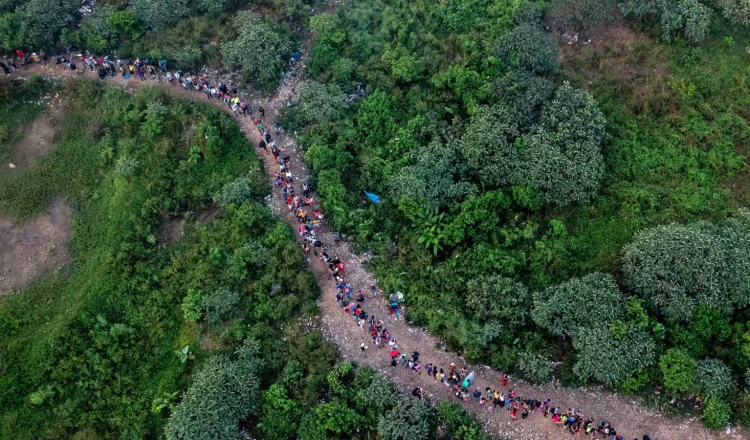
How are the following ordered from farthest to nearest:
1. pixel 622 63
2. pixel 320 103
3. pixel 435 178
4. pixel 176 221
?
pixel 622 63, pixel 320 103, pixel 176 221, pixel 435 178

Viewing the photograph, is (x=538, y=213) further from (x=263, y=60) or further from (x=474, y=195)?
(x=263, y=60)

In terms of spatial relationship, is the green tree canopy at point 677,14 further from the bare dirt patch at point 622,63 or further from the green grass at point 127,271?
the green grass at point 127,271

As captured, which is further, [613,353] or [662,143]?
[662,143]

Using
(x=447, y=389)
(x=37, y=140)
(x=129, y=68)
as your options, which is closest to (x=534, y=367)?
(x=447, y=389)

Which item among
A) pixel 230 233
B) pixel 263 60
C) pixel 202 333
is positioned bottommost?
pixel 202 333

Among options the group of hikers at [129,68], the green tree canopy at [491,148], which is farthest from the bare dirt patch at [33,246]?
the green tree canopy at [491,148]

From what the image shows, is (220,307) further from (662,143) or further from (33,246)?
(662,143)

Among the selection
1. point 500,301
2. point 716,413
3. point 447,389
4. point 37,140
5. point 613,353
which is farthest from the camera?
point 37,140

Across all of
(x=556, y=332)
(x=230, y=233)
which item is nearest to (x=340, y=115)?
(x=230, y=233)
